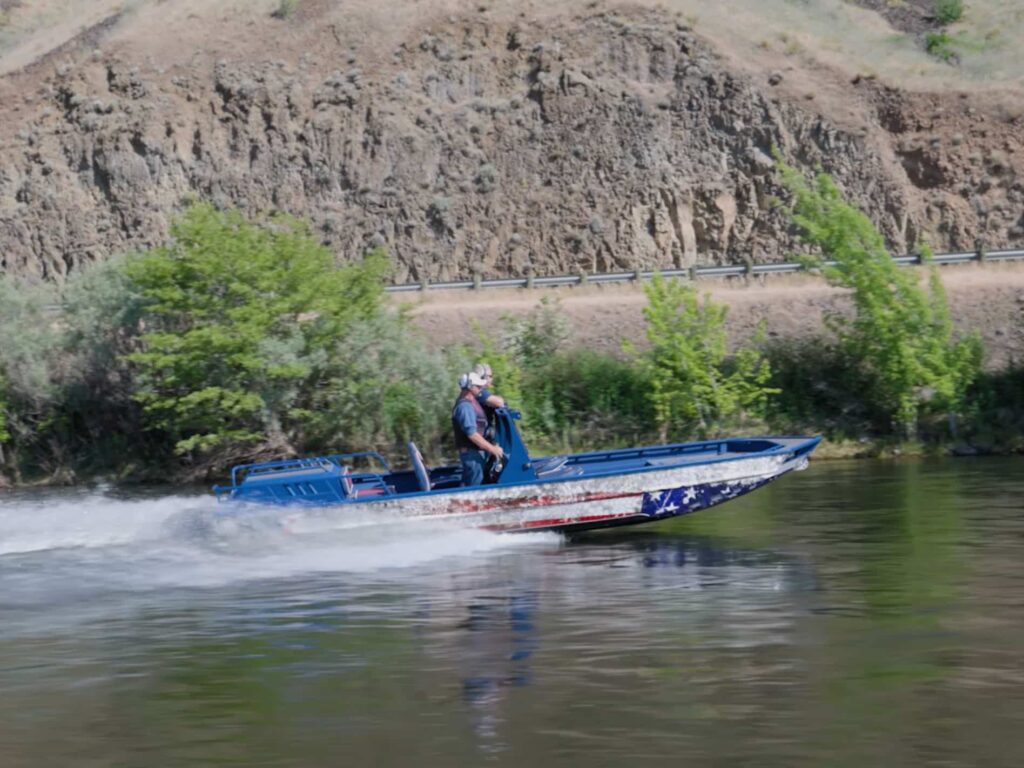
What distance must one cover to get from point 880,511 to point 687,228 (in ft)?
119

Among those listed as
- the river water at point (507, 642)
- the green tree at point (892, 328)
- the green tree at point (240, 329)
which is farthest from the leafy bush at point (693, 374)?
the river water at point (507, 642)

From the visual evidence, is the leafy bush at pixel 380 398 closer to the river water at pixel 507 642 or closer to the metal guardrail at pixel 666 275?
the metal guardrail at pixel 666 275

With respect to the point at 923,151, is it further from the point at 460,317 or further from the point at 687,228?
the point at 460,317

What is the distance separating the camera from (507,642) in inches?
504

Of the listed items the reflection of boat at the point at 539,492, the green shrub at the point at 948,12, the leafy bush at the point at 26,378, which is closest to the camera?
the reflection of boat at the point at 539,492

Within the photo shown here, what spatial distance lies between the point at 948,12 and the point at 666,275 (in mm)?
24193

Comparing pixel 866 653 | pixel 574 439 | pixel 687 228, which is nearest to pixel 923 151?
pixel 687 228

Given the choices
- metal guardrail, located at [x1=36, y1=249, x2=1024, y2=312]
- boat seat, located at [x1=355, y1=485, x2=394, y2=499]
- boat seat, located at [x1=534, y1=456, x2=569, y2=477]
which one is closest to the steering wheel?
boat seat, located at [x1=534, y1=456, x2=569, y2=477]

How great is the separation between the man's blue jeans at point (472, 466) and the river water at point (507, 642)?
0.73m

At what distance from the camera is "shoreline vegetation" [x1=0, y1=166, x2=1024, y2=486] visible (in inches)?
1404

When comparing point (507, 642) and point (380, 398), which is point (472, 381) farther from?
point (380, 398)

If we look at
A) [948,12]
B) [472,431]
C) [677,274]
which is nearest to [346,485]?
[472,431]

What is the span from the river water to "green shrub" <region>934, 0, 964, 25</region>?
157 ft

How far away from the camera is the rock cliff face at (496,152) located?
56.2 metres
